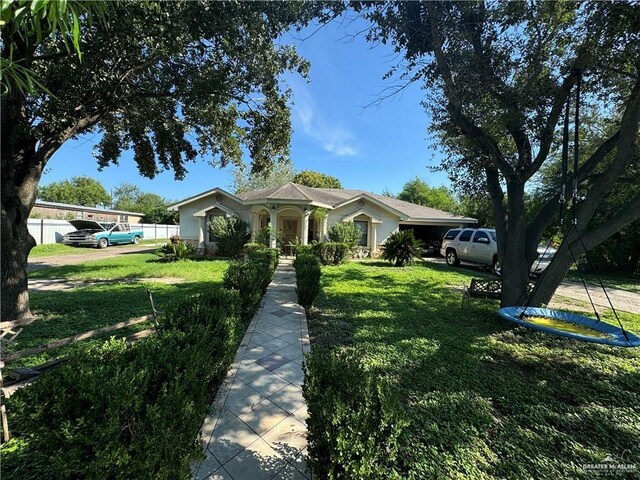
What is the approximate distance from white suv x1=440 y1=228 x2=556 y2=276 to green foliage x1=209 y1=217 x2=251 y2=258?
12.2 m

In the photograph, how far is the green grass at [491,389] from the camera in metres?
2.40

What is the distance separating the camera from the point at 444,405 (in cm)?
304

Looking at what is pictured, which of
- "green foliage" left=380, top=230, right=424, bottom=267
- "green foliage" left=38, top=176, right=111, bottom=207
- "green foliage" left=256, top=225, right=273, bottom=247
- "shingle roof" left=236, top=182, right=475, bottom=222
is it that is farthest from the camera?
"green foliage" left=38, top=176, right=111, bottom=207

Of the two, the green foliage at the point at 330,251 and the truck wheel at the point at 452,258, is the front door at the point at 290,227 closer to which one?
the green foliage at the point at 330,251

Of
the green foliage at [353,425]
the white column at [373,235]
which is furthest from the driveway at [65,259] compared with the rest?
the white column at [373,235]

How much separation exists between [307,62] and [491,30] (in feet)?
14.0

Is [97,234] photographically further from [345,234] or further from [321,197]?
[345,234]

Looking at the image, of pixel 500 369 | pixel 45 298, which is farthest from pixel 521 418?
pixel 45 298

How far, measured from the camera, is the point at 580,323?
14.8ft

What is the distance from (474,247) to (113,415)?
15.0 meters

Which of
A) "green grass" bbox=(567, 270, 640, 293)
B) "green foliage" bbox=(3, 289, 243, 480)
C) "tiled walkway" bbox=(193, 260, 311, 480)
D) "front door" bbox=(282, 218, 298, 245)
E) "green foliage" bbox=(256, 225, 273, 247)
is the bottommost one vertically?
"tiled walkway" bbox=(193, 260, 311, 480)

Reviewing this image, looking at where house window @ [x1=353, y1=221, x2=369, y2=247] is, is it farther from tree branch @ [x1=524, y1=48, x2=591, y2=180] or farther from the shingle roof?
tree branch @ [x1=524, y1=48, x2=591, y2=180]

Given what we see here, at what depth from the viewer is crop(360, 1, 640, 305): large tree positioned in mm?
4711

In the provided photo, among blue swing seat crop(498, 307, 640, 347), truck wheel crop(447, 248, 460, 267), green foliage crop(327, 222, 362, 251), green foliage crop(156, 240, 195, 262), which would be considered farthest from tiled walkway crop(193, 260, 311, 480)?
truck wheel crop(447, 248, 460, 267)
